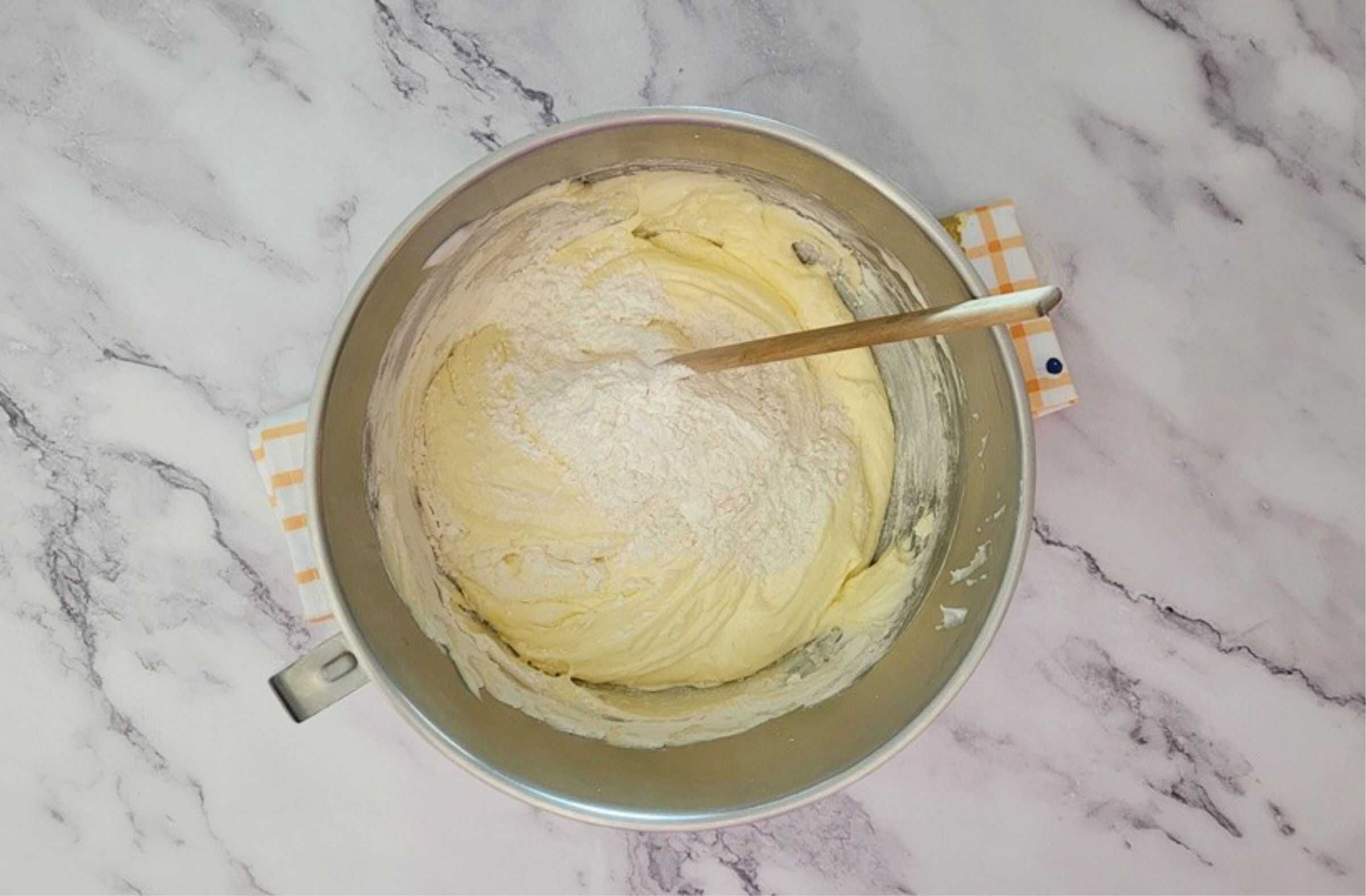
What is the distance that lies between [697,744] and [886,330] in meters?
0.49

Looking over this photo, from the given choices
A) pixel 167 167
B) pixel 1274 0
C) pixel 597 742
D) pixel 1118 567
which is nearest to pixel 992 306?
pixel 597 742

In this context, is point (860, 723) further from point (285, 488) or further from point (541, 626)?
point (285, 488)

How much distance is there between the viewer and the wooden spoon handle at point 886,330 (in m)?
0.78

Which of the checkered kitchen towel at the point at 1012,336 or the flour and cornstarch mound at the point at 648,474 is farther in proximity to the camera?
the checkered kitchen towel at the point at 1012,336

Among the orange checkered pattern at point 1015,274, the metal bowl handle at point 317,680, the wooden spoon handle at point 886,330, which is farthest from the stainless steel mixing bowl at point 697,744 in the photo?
the orange checkered pattern at point 1015,274

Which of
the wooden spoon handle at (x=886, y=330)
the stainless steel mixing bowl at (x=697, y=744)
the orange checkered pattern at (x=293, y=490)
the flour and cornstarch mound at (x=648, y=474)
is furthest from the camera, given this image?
the orange checkered pattern at (x=293, y=490)

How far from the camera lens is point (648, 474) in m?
1.14

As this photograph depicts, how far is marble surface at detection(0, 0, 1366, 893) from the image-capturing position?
1.32 m

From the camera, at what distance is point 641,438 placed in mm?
1135

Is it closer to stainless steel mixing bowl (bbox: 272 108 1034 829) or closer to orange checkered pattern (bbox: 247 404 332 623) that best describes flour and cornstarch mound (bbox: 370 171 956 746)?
stainless steel mixing bowl (bbox: 272 108 1034 829)

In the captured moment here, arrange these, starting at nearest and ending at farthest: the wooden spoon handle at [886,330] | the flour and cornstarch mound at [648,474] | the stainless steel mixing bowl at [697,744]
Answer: the wooden spoon handle at [886,330] → the stainless steel mixing bowl at [697,744] → the flour and cornstarch mound at [648,474]

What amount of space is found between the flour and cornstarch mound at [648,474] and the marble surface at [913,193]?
9.8 inches

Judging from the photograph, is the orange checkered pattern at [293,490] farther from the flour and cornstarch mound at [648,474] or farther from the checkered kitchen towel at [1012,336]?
the flour and cornstarch mound at [648,474]

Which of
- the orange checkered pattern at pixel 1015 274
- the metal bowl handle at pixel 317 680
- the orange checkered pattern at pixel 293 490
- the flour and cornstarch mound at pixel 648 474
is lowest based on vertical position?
the orange checkered pattern at pixel 293 490
